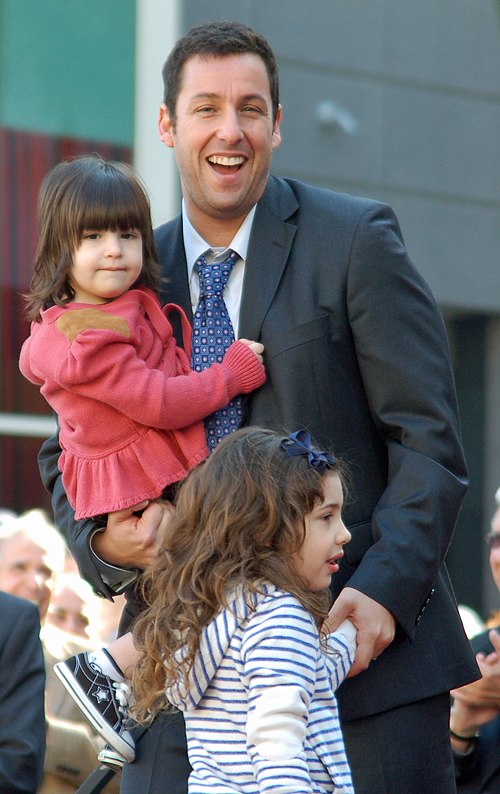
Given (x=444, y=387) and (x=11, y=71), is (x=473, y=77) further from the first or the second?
(x=444, y=387)

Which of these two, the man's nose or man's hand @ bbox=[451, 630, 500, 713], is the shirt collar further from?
man's hand @ bbox=[451, 630, 500, 713]

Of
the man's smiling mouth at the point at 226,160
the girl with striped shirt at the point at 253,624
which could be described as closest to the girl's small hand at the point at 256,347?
the girl with striped shirt at the point at 253,624

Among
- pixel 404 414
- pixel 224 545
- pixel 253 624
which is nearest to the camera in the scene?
pixel 253 624

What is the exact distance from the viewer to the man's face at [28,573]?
6344 mm

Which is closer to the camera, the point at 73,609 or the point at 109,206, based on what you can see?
the point at 109,206

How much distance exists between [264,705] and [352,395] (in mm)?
881

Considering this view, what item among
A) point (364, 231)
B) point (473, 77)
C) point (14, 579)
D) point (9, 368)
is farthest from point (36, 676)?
point (473, 77)

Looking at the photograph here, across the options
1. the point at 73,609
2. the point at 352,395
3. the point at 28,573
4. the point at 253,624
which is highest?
the point at 352,395

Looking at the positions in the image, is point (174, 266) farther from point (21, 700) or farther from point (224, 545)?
point (21, 700)

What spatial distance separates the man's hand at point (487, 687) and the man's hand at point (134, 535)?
187 centimetres

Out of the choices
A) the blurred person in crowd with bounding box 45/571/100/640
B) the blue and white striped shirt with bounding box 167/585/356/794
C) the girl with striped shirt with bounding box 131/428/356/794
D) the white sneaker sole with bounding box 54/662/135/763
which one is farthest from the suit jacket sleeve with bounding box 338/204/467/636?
the blurred person in crowd with bounding box 45/571/100/640

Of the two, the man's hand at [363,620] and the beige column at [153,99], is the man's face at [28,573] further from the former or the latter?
the beige column at [153,99]

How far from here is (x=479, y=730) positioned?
16.7ft

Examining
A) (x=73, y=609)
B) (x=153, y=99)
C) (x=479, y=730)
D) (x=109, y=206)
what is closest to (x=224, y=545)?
(x=109, y=206)
